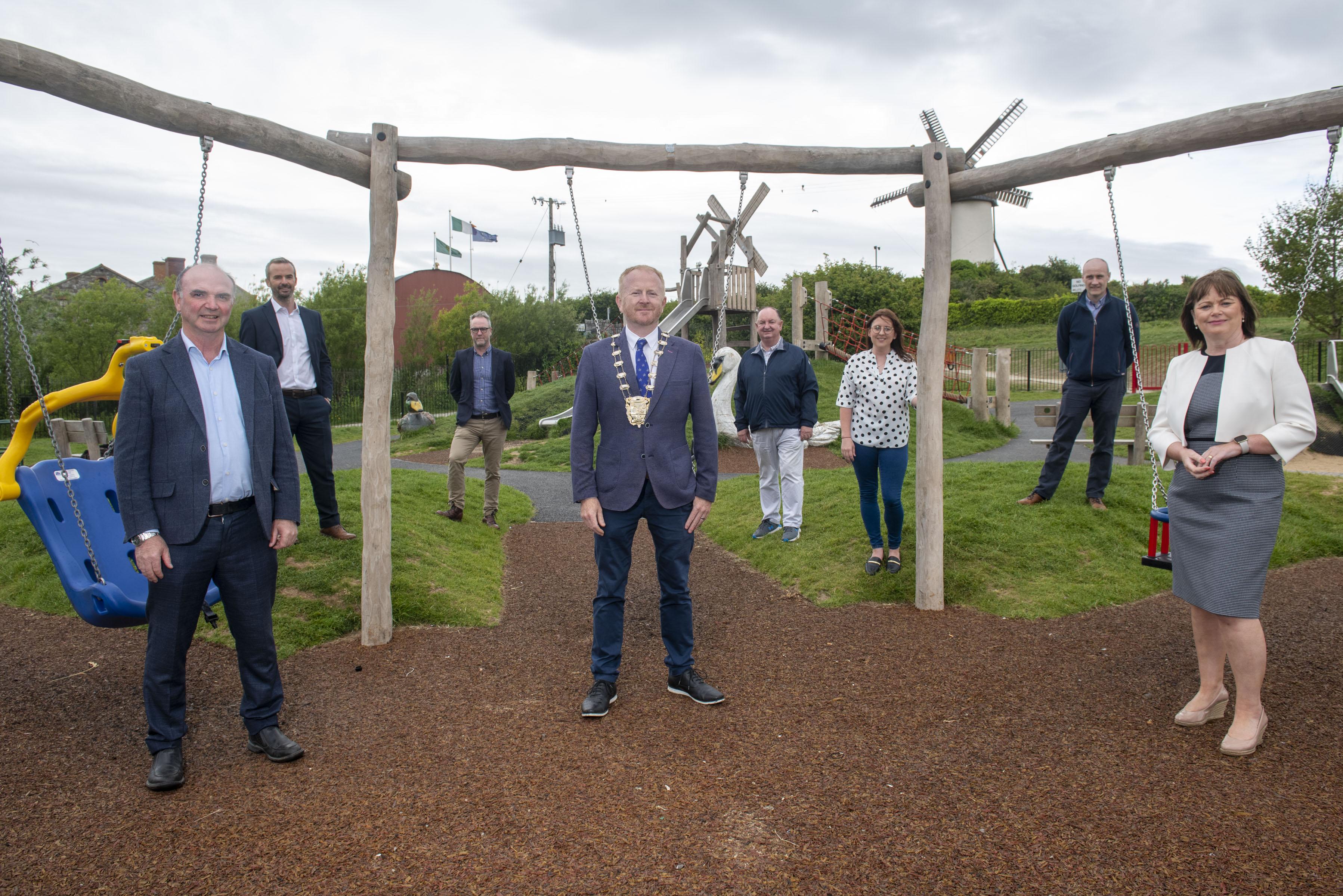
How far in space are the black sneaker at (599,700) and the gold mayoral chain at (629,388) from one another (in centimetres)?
131

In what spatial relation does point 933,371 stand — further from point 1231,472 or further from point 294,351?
point 294,351

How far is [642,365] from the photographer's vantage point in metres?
4.24

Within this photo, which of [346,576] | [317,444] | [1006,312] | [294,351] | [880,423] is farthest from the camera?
[1006,312]

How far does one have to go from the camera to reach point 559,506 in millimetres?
10758

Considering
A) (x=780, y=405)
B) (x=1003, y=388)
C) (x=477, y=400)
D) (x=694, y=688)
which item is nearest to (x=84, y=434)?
(x=477, y=400)

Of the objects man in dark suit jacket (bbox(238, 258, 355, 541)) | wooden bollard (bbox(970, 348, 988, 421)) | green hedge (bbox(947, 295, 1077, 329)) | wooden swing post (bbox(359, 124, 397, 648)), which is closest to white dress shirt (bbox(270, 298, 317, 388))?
man in dark suit jacket (bbox(238, 258, 355, 541))

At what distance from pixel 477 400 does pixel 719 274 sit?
11347 mm

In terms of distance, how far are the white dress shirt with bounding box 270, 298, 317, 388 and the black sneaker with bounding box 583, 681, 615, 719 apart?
365 centimetres

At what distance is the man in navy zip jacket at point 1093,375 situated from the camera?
22.4 ft

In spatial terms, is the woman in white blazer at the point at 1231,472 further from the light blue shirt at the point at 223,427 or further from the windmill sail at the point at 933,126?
the windmill sail at the point at 933,126

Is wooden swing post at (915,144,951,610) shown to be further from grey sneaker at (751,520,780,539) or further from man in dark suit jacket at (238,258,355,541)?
man in dark suit jacket at (238,258,355,541)

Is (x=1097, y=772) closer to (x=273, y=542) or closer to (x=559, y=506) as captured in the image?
(x=273, y=542)

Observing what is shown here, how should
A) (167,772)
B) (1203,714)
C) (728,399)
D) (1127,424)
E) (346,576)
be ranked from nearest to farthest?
(167,772)
(1203,714)
(346,576)
(1127,424)
(728,399)

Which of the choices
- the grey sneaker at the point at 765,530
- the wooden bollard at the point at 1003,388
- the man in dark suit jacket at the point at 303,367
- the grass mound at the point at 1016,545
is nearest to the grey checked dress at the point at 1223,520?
the grass mound at the point at 1016,545
